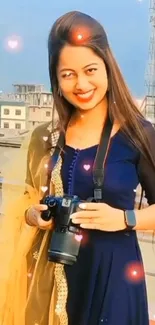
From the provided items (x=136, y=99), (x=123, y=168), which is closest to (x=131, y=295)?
(x=123, y=168)

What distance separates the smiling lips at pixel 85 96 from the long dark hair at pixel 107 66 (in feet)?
0.11

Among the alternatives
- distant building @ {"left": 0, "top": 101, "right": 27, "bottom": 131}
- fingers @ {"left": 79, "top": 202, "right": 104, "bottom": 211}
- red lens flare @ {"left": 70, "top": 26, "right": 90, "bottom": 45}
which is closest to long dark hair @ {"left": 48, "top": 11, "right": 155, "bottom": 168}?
red lens flare @ {"left": 70, "top": 26, "right": 90, "bottom": 45}

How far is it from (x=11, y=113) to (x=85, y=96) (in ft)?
1.94

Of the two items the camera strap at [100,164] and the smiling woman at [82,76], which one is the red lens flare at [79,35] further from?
the camera strap at [100,164]

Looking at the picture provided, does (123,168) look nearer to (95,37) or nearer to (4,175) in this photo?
(95,37)

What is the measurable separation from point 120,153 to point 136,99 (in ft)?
0.37

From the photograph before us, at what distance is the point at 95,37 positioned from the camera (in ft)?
2.12

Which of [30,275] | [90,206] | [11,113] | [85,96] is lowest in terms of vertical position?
[30,275]

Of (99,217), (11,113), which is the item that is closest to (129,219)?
(99,217)

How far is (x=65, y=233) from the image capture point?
618mm

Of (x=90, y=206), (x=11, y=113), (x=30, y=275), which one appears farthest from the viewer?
(x=11, y=113)

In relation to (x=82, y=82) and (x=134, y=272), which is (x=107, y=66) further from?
(x=134, y=272)

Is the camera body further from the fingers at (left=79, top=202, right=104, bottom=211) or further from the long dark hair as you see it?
the long dark hair

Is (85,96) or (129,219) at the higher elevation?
(85,96)
